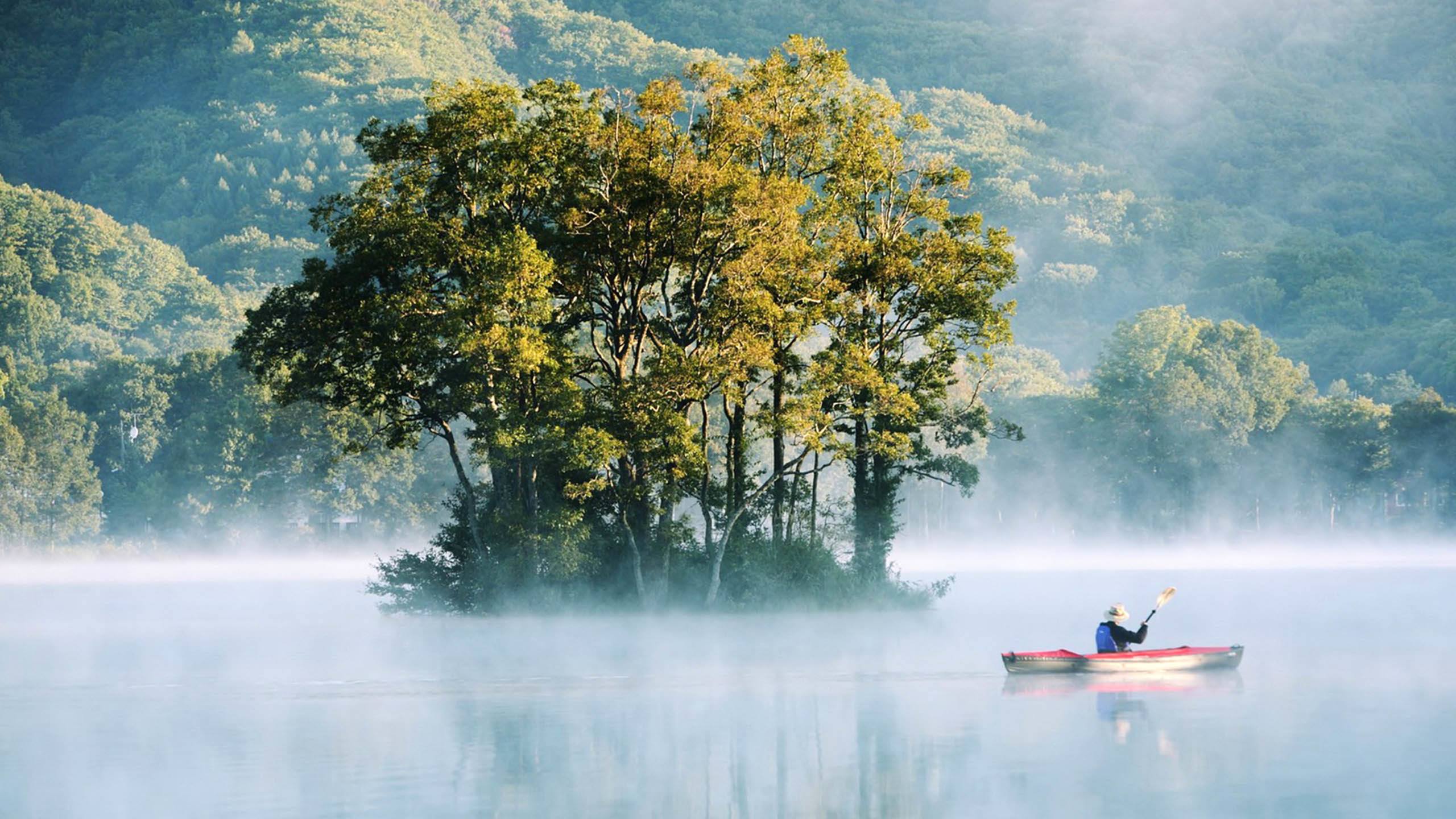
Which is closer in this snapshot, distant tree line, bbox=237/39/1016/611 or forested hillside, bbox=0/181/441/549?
distant tree line, bbox=237/39/1016/611

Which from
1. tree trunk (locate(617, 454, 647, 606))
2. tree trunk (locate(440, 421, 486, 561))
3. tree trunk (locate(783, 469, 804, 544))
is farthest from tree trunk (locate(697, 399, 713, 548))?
tree trunk (locate(440, 421, 486, 561))

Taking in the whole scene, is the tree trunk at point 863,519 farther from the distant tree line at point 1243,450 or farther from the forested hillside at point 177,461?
the distant tree line at point 1243,450

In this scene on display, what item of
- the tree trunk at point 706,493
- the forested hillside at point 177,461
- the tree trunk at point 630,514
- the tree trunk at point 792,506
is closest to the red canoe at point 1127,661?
the tree trunk at point 630,514

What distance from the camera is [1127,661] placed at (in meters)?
28.5

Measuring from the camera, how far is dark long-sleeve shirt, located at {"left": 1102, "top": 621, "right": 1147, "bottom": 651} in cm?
2908

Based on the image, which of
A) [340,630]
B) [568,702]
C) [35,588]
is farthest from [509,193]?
[35,588]

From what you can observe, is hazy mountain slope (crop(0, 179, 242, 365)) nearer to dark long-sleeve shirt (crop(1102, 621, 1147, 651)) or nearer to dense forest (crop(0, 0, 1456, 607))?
dense forest (crop(0, 0, 1456, 607))

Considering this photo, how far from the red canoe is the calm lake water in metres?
0.29

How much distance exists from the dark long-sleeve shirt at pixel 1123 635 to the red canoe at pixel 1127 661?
1.27 ft

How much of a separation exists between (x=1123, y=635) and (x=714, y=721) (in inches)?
349

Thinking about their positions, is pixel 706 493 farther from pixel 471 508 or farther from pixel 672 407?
pixel 471 508

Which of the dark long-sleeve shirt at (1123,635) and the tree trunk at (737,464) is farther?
the tree trunk at (737,464)

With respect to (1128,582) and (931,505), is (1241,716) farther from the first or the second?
(931,505)

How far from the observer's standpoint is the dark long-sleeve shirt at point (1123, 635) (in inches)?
1145
